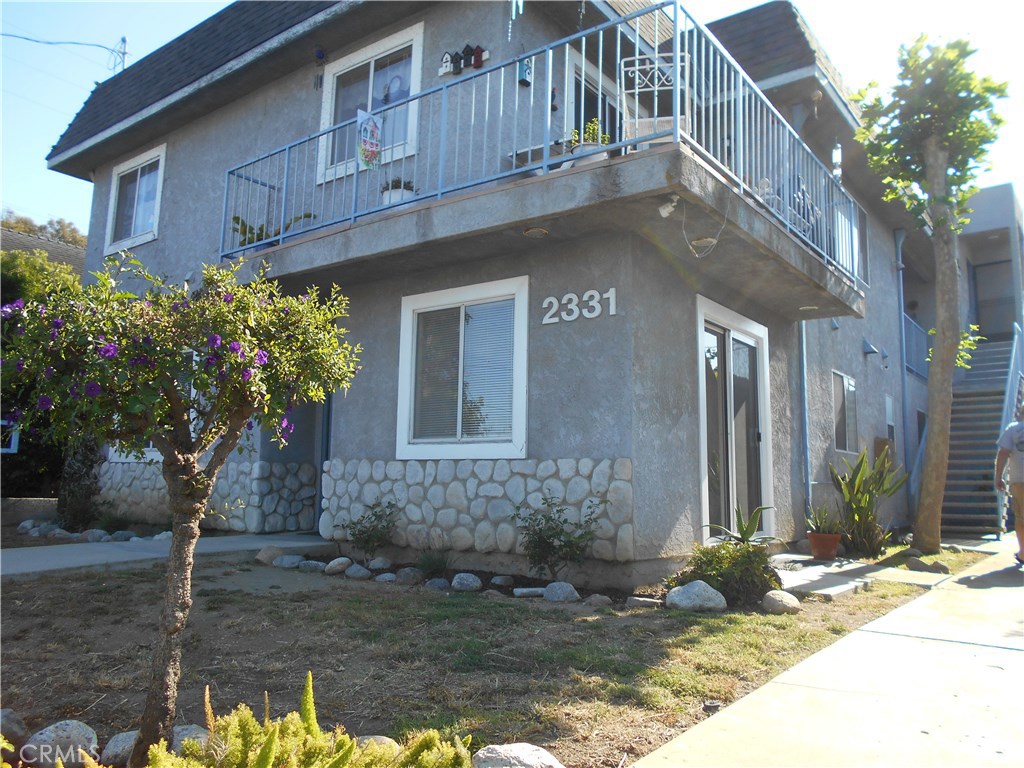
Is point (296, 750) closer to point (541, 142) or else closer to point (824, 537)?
point (541, 142)

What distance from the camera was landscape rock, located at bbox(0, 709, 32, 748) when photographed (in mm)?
2684

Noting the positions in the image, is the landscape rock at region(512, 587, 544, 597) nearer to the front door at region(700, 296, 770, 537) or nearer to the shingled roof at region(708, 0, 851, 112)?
the front door at region(700, 296, 770, 537)

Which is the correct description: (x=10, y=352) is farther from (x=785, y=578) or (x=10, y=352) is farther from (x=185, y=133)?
(x=185, y=133)

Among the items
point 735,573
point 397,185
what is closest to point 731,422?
point 735,573

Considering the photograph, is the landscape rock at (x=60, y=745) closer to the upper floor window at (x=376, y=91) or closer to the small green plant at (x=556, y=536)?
the small green plant at (x=556, y=536)

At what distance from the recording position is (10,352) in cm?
275

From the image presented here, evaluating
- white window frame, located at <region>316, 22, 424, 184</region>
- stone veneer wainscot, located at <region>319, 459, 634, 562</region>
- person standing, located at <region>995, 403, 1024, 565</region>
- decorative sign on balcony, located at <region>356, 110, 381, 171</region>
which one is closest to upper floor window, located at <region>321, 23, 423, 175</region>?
white window frame, located at <region>316, 22, 424, 184</region>

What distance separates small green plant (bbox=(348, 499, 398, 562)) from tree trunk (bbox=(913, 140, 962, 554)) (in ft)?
20.0

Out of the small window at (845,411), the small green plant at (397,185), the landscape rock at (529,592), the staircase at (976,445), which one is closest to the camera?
the landscape rock at (529,592)

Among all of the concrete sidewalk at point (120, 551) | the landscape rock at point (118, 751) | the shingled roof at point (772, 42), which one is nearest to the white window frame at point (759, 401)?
the shingled roof at point (772, 42)

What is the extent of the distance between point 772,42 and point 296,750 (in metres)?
9.63

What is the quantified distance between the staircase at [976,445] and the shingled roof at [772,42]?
651cm

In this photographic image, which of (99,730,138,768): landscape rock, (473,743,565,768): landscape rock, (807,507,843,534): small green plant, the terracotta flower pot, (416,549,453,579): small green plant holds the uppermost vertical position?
(807,507,843,534): small green plant

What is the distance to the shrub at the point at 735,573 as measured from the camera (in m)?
5.76
